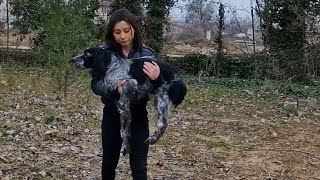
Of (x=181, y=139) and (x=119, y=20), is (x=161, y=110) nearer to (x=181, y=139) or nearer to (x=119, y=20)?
(x=119, y=20)

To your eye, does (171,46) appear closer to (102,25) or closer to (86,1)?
(102,25)

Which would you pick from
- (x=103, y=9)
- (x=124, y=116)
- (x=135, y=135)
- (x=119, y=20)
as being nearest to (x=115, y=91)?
(x=124, y=116)

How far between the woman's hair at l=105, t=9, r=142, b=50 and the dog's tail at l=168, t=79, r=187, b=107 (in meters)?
0.33

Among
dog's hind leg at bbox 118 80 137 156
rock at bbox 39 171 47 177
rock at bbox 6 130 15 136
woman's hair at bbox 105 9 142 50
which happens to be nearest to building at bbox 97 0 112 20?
rock at bbox 6 130 15 136

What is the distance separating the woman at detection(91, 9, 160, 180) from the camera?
3.25 m

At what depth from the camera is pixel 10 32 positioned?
19.8 meters

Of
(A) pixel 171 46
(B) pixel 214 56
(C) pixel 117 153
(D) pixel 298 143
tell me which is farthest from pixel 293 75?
(C) pixel 117 153

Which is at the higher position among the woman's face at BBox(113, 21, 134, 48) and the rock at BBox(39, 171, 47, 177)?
the woman's face at BBox(113, 21, 134, 48)

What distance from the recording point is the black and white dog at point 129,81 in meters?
3.17

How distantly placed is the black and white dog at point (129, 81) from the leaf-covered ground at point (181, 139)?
0.38 metres

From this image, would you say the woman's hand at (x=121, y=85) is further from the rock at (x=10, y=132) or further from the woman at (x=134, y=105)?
the rock at (x=10, y=132)

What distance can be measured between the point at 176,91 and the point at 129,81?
342 millimetres

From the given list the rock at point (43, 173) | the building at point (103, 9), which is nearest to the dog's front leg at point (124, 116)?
the rock at point (43, 173)

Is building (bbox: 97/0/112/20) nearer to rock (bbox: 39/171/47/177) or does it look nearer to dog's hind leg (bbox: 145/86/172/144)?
rock (bbox: 39/171/47/177)
